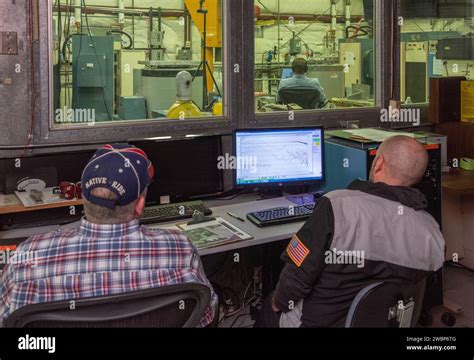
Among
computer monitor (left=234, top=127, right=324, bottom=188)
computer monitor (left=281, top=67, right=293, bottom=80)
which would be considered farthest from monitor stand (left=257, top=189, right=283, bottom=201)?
computer monitor (left=281, top=67, right=293, bottom=80)

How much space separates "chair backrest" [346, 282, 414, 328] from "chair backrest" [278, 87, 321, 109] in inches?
122

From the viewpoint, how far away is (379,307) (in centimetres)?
145

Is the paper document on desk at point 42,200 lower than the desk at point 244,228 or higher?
higher

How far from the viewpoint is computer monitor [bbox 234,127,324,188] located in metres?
2.75

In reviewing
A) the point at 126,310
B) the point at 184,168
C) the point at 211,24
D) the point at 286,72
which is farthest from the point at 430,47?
the point at 126,310

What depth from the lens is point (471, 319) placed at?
292cm

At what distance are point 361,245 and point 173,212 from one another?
114 centimetres

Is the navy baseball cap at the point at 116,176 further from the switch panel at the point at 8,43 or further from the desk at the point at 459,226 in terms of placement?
the desk at the point at 459,226

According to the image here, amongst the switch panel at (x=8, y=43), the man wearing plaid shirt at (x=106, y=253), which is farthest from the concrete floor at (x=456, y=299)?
the switch panel at (x=8, y=43)

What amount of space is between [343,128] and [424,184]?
28.3 inches

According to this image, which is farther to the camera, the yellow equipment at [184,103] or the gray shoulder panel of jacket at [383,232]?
the yellow equipment at [184,103]

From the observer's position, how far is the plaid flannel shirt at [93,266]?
1.22 metres

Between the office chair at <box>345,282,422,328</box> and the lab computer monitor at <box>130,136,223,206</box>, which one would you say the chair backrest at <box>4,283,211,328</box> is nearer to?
the office chair at <box>345,282,422,328</box>

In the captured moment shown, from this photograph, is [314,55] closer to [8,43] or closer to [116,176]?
[8,43]
